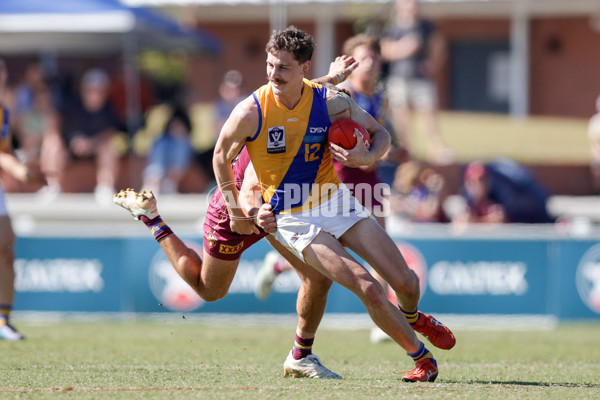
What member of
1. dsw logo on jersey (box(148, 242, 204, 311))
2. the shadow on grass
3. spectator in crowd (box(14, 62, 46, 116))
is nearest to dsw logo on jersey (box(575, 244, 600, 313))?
dsw logo on jersey (box(148, 242, 204, 311))

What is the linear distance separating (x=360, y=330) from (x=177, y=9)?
13927mm

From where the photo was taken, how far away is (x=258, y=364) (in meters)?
7.64

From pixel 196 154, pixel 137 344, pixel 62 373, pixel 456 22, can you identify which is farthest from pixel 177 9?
pixel 62 373

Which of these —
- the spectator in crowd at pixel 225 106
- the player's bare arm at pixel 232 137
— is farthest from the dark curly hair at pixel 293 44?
the spectator in crowd at pixel 225 106

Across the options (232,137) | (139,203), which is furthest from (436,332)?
(139,203)

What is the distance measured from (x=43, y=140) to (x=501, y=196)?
704 centimetres

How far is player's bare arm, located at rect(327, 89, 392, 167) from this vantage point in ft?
20.0

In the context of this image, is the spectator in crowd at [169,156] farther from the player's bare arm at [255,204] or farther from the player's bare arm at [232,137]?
the player's bare arm at [232,137]

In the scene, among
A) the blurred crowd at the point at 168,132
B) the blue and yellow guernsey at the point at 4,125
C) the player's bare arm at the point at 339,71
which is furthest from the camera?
the blurred crowd at the point at 168,132

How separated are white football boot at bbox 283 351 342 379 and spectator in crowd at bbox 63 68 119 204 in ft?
27.0

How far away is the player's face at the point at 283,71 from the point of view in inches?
239

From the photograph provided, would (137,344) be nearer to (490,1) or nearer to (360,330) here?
(360,330)

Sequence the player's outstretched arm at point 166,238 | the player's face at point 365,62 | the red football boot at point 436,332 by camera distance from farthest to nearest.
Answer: the player's face at point 365,62
the player's outstretched arm at point 166,238
the red football boot at point 436,332

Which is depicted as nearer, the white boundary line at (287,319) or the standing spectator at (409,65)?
the white boundary line at (287,319)
